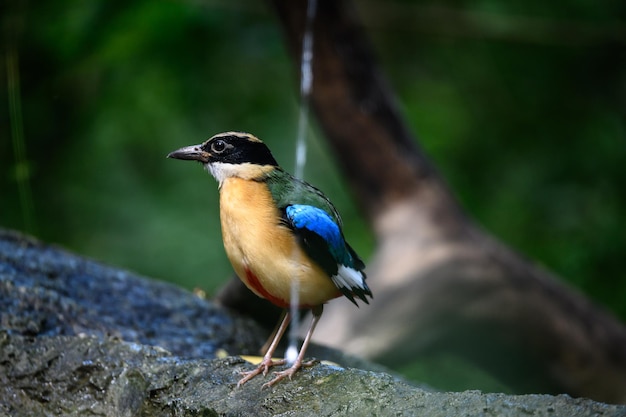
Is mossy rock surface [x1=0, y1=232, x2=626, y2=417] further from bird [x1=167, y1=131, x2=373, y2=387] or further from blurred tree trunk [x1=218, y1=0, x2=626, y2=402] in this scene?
blurred tree trunk [x1=218, y1=0, x2=626, y2=402]

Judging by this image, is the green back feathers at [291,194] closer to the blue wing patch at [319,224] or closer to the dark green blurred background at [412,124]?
the blue wing patch at [319,224]

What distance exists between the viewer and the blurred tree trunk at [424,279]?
5.87 metres

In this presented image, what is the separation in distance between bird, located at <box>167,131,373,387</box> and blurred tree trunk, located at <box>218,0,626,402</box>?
11.2 ft

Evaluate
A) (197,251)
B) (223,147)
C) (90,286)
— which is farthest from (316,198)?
(197,251)

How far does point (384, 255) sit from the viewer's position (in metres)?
6.16

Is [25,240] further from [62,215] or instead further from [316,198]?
[62,215]

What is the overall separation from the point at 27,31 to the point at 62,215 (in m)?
2.37

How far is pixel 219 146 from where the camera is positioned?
242 cm

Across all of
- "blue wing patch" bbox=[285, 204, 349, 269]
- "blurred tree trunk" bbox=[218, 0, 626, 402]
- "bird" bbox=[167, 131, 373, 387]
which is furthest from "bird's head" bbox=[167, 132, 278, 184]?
"blurred tree trunk" bbox=[218, 0, 626, 402]

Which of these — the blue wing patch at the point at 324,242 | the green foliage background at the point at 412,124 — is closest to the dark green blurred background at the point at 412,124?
the green foliage background at the point at 412,124

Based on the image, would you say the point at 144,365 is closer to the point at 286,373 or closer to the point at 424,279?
the point at 286,373

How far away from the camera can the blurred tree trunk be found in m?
5.87

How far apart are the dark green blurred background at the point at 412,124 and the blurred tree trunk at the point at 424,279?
1.44 metres

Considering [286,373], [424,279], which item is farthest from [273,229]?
[424,279]
